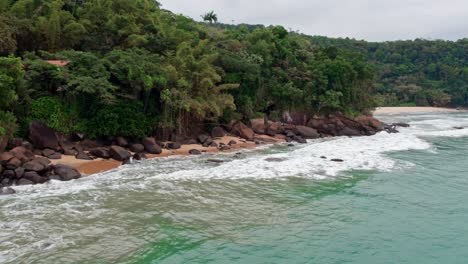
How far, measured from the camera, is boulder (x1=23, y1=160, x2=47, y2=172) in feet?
52.8

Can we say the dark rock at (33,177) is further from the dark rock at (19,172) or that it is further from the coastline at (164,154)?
the coastline at (164,154)

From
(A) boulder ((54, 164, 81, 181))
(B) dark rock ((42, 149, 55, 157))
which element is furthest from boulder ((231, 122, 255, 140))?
(A) boulder ((54, 164, 81, 181))

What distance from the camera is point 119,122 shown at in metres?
22.2

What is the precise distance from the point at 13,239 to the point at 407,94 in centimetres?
8493

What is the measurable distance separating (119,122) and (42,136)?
4079mm

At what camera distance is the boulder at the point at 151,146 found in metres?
22.4

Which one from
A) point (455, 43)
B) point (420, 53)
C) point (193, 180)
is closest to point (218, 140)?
point (193, 180)

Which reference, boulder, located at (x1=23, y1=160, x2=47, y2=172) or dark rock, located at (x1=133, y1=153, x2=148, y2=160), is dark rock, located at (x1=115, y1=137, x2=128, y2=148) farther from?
boulder, located at (x1=23, y1=160, x2=47, y2=172)

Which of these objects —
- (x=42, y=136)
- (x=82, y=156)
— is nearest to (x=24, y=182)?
(x=82, y=156)

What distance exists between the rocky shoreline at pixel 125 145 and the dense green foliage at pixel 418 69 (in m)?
47.7

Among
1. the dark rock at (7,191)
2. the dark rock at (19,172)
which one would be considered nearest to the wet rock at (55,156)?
the dark rock at (19,172)

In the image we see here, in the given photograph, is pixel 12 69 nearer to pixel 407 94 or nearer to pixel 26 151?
pixel 26 151

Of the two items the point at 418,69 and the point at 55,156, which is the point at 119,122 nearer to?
the point at 55,156

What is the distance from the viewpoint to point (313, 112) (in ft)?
122
